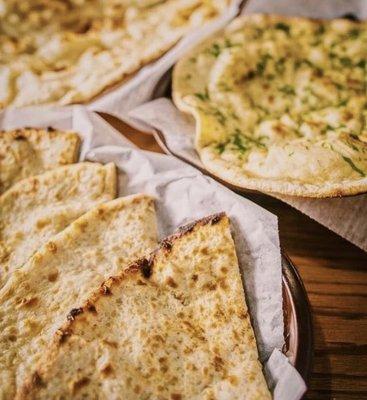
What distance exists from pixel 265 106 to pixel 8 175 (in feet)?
4.68

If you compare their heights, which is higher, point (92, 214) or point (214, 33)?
point (214, 33)

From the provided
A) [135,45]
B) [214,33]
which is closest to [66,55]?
[135,45]

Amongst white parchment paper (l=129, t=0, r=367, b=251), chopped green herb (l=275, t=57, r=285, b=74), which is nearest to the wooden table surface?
white parchment paper (l=129, t=0, r=367, b=251)

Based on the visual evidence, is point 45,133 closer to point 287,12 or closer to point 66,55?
point 66,55

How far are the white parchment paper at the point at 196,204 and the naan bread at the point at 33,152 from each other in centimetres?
9

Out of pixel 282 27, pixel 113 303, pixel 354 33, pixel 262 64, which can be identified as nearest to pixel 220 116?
pixel 262 64

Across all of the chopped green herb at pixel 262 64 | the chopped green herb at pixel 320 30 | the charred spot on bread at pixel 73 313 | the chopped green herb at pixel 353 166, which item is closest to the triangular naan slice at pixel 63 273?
the charred spot on bread at pixel 73 313

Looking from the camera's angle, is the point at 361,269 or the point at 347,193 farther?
the point at 361,269

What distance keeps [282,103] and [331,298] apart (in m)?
1.13

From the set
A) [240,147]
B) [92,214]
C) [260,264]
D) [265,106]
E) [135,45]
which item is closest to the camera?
[260,264]

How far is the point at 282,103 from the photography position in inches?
108

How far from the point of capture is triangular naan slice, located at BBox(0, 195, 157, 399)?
1808 millimetres

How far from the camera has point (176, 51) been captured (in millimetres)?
2955

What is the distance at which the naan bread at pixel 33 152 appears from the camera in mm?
2529
